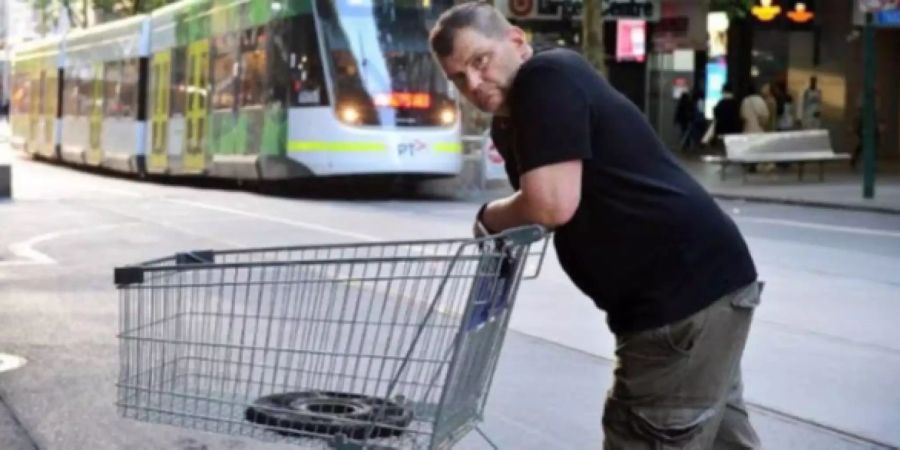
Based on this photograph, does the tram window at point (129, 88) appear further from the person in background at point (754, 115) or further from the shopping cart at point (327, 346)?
the shopping cart at point (327, 346)

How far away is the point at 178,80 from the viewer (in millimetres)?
28406

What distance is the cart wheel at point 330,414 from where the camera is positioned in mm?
3492

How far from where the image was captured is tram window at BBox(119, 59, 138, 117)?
104 feet

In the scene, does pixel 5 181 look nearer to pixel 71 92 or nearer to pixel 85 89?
pixel 85 89

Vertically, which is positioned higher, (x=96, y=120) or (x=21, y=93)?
(x=21, y=93)

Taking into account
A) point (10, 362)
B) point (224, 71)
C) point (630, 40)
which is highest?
point (630, 40)

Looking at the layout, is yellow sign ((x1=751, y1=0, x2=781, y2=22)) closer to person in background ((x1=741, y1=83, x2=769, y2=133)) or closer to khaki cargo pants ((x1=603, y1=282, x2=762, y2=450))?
person in background ((x1=741, y1=83, x2=769, y2=133))

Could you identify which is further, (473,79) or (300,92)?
(300,92)

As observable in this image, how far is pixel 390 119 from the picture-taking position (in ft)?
71.4

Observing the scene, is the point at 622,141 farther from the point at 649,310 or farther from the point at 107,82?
the point at 107,82

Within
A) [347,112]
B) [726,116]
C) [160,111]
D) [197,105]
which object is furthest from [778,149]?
[160,111]

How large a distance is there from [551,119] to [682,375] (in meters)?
0.66

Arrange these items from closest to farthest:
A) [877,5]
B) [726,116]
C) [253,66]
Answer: [877,5], [253,66], [726,116]

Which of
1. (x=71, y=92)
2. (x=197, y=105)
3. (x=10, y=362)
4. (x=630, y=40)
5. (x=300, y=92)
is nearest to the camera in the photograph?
(x=10, y=362)
